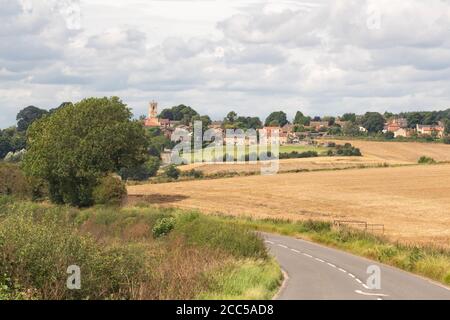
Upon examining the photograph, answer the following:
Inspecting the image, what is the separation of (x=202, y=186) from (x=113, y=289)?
6523cm

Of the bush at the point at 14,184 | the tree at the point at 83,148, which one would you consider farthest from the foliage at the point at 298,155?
the bush at the point at 14,184

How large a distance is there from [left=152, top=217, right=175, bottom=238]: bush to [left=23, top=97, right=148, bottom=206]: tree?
2316cm

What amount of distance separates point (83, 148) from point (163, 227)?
83.1 feet

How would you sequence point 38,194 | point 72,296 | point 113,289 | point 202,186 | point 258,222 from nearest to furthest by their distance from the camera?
point 72,296
point 113,289
point 258,222
point 38,194
point 202,186

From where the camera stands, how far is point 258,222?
5631cm

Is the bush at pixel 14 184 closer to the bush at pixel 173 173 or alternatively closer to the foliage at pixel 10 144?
the bush at pixel 173 173

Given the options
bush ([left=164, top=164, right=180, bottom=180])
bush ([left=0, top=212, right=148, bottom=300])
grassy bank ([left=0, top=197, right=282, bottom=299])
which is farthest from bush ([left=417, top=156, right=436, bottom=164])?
bush ([left=0, top=212, right=148, bottom=300])

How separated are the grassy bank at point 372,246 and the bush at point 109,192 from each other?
48.1ft

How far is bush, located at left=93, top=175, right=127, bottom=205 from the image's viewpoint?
220 ft

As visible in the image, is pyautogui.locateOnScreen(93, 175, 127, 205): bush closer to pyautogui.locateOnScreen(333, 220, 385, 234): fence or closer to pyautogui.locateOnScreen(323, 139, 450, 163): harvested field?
pyautogui.locateOnScreen(333, 220, 385, 234): fence

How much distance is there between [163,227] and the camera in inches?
1821

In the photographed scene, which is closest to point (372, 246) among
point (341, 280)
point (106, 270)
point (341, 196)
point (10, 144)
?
point (341, 280)

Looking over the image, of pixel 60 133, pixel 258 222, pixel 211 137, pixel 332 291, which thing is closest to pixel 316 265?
pixel 332 291

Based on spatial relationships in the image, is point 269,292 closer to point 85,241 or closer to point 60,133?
point 85,241
